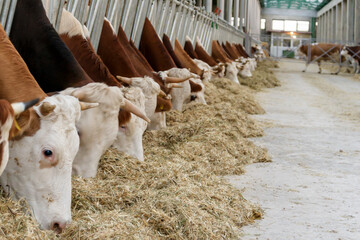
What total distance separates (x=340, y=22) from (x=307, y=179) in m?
44.8

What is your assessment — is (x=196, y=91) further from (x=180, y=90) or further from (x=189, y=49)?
(x=189, y=49)

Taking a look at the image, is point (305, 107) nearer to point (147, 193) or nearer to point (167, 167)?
point (167, 167)

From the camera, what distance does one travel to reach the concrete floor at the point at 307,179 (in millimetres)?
4273

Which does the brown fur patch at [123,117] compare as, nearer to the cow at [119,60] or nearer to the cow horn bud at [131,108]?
the cow horn bud at [131,108]

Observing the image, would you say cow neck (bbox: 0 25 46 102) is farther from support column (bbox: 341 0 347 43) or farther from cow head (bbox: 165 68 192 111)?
support column (bbox: 341 0 347 43)

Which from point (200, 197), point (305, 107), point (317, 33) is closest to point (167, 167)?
point (200, 197)

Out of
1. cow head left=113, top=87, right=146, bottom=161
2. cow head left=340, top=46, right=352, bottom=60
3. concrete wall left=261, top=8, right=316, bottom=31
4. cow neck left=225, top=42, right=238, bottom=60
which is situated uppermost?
concrete wall left=261, top=8, right=316, bottom=31

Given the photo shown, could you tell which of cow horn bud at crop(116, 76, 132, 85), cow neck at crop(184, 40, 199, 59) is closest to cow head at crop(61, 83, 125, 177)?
cow horn bud at crop(116, 76, 132, 85)

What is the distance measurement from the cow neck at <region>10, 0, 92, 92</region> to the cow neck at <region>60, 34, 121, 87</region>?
0.63 meters

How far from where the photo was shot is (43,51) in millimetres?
4707

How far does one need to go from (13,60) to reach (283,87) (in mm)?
15396

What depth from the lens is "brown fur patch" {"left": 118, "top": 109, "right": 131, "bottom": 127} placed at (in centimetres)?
484

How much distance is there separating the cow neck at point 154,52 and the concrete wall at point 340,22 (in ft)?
72.6

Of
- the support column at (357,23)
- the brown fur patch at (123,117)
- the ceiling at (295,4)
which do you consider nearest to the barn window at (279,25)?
the ceiling at (295,4)
